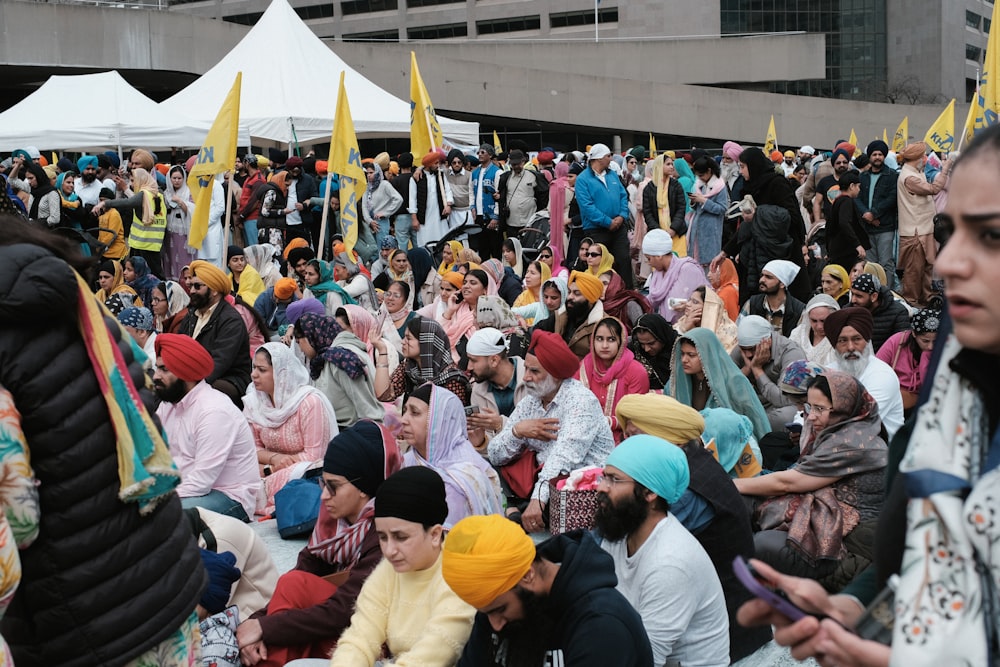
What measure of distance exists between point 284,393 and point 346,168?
4.54m

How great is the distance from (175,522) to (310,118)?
1553 centimetres

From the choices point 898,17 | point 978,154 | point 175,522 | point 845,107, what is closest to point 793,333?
point 175,522

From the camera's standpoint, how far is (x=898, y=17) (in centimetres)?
5869

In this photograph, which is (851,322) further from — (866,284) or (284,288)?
(284,288)

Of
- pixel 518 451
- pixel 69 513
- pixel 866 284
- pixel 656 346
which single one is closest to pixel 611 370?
pixel 656 346

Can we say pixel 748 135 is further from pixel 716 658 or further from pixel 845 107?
pixel 716 658

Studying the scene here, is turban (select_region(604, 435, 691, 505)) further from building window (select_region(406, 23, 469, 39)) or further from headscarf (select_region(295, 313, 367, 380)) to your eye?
building window (select_region(406, 23, 469, 39))

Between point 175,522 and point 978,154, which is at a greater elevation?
point 978,154

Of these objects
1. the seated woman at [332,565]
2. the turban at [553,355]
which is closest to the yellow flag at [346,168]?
the turban at [553,355]

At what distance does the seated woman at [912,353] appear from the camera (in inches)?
265

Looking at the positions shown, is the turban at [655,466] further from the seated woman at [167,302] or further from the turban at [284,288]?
the turban at [284,288]

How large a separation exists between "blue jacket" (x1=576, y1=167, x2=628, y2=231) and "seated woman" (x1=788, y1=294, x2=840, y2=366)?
3.96m

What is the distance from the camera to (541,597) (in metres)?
2.99

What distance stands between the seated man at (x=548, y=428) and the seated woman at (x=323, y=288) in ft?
12.0
